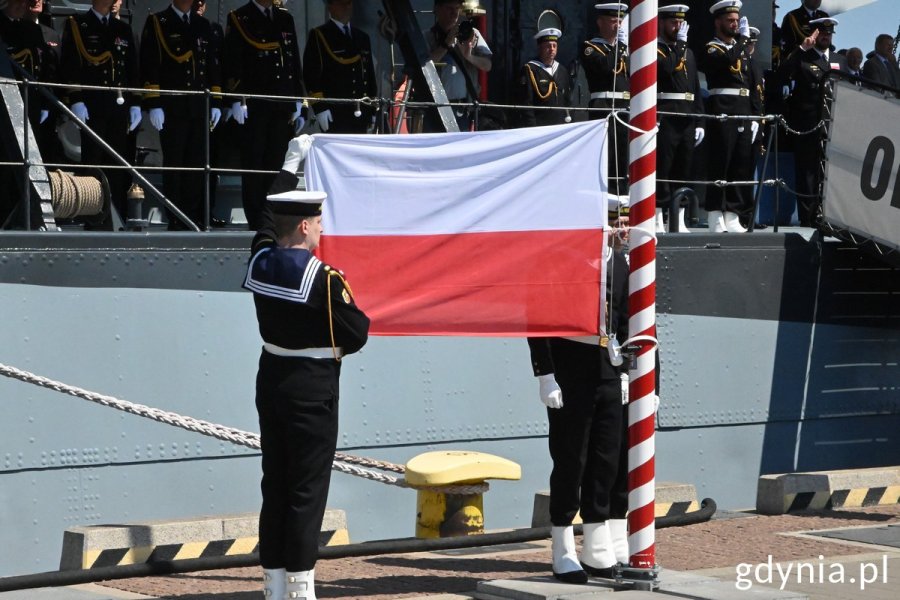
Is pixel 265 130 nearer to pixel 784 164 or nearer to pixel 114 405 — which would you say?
pixel 114 405

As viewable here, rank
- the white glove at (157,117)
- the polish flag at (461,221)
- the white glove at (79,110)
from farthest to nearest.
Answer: the white glove at (157,117)
the white glove at (79,110)
the polish flag at (461,221)

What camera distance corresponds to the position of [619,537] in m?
7.95

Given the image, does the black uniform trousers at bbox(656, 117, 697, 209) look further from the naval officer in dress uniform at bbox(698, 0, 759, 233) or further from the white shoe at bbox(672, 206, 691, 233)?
the naval officer in dress uniform at bbox(698, 0, 759, 233)

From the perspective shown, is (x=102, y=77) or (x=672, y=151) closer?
(x=102, y=77)

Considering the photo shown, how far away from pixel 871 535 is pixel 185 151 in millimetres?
4989

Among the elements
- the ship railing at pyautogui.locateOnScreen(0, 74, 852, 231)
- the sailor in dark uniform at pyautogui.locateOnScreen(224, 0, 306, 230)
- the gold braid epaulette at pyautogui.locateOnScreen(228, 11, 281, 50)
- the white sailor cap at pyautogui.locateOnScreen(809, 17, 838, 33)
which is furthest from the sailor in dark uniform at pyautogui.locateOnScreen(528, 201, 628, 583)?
the white sailor cap at pyautogui.locateOnScreen(809, 17, 838, 33)

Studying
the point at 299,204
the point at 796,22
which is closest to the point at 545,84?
the point at 796,22

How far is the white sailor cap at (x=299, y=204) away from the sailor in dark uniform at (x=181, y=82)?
12.4 ft

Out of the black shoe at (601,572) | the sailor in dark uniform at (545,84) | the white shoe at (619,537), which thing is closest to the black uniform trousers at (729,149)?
the sailor in dark uniform at (545,84)

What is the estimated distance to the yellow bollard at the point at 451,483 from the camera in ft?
27.6

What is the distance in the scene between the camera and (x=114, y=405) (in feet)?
26.1

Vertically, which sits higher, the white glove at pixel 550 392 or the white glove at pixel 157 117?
the white glove at pixel 157 117

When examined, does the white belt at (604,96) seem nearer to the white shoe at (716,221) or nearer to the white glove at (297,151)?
the white shoe at (716,221)

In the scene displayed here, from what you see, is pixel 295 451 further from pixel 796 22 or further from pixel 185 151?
pixel 796 22
